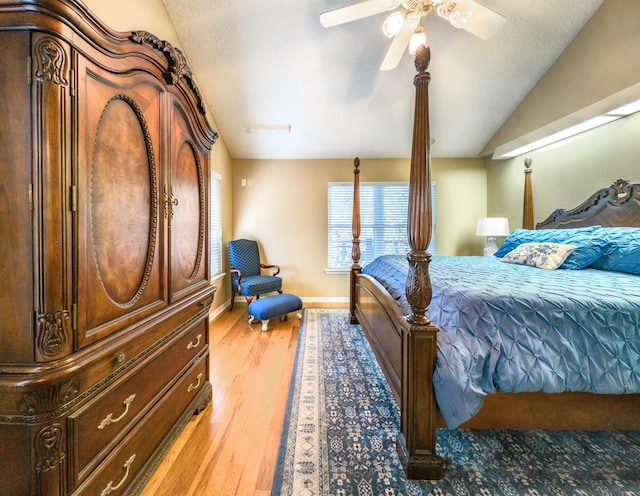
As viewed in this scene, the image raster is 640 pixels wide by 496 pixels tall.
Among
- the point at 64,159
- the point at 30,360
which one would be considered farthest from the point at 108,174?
the point at 30,360

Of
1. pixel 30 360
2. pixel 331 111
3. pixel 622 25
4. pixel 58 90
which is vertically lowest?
pixel 30 360

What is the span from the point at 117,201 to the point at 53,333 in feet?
1.70

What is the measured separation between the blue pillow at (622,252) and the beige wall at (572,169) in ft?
2.16

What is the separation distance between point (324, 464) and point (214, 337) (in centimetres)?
209

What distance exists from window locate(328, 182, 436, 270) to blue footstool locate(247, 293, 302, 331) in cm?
117

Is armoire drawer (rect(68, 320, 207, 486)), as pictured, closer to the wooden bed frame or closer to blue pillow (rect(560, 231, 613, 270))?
the wooden bed frame

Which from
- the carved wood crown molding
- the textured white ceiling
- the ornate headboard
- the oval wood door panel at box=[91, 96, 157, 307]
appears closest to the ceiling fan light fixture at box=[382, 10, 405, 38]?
the textured white ceiling

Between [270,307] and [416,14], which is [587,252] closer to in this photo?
[416,14]

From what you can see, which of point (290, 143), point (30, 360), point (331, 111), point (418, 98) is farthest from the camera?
point (290, 143)

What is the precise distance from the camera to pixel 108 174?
1.01 meters

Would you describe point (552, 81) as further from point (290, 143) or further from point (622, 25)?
point (290, 143)

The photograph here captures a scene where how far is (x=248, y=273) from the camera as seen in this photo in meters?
4.08

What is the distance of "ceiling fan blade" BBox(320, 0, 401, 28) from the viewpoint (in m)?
1.68

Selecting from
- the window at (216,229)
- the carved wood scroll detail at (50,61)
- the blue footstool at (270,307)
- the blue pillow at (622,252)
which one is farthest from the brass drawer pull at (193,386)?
the blue pillow at (622,252)
